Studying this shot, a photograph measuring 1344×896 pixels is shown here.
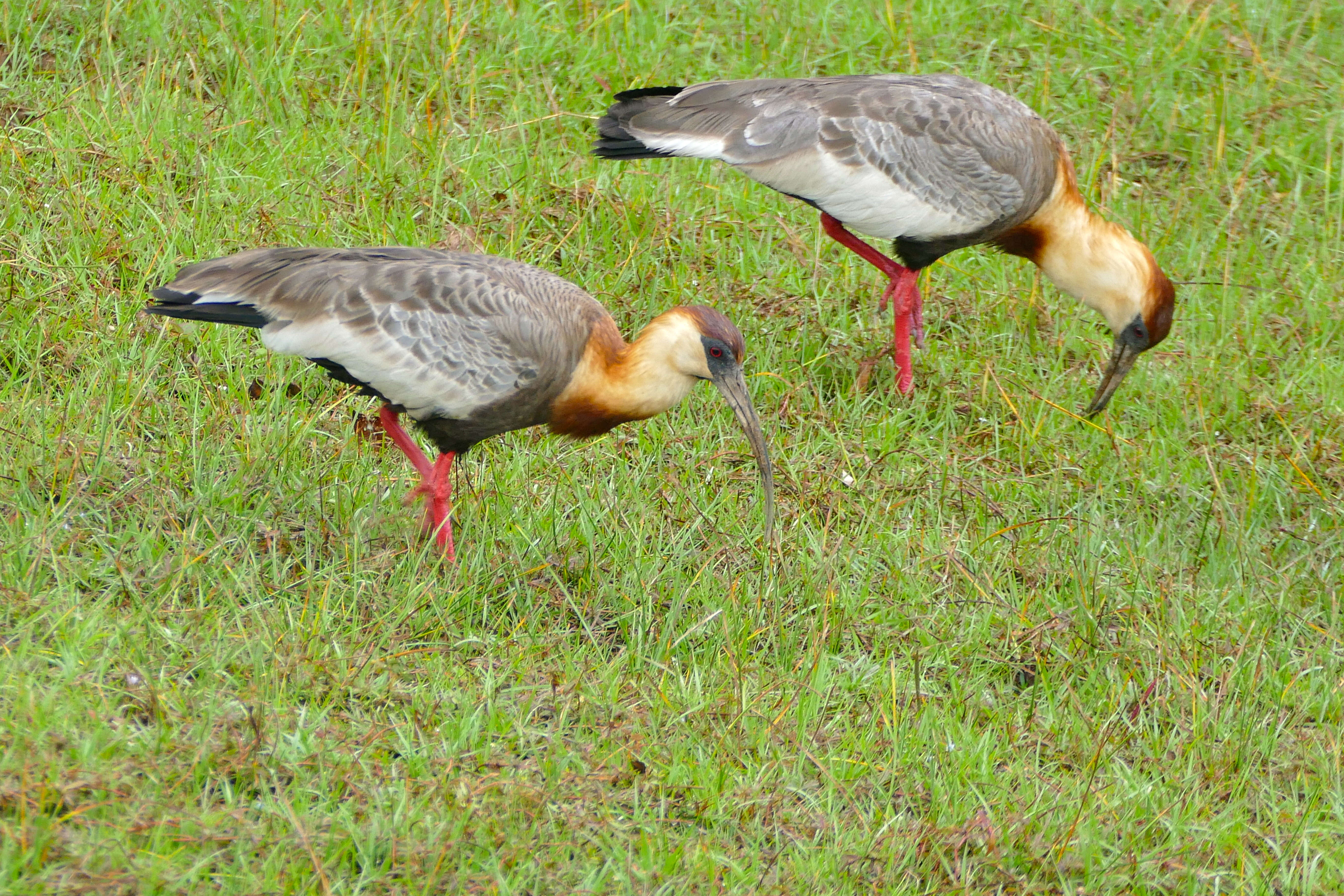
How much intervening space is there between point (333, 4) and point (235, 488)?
138 inches

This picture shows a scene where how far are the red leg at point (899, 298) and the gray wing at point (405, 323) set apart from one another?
193cm

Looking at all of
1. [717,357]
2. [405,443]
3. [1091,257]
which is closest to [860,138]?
[1091,257]

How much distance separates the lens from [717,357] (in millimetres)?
4418

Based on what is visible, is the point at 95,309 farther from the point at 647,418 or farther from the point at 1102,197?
the point at 1102,197

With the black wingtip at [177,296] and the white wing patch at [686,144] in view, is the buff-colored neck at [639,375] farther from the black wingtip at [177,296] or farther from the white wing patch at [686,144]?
the white wing patch at [686,144]

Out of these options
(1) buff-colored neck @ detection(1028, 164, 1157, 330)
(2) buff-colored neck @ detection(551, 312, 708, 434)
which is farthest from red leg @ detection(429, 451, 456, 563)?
(1) buff-colored neck @ detection(1028, 164, 1157, 330)

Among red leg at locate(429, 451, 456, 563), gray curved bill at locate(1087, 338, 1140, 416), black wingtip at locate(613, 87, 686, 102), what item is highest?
black wingtip at locate(613, 87, 686, 102)

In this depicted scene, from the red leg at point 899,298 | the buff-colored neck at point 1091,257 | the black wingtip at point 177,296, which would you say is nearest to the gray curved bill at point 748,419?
the red leg at point 899,298

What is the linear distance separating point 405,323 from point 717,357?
1.01 metres

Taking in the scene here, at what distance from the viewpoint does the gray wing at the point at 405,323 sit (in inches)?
167

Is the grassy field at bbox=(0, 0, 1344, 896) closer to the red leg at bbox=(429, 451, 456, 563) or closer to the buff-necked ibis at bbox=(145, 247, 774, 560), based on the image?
the red leg at bbox=(429, 451, 456, 563)

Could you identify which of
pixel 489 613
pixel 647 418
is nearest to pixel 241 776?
pixel 489 613

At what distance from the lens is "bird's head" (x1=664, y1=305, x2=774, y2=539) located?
14.4ft

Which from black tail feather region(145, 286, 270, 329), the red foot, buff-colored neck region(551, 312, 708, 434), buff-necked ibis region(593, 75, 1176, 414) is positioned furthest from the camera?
buff-necked ibis region(593, 75, 1176, 414)
